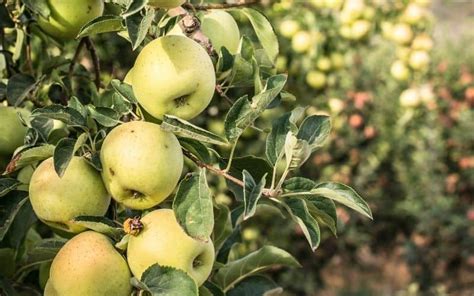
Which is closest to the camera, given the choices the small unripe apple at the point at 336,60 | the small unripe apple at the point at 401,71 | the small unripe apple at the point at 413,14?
the small unripe apple at the point at 336,60

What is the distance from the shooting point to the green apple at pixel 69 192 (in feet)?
2.70

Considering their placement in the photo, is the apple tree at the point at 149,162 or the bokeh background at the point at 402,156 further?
the bokeh background at the point at 402,156

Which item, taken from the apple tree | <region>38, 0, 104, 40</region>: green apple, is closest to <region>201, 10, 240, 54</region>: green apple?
the apple tree

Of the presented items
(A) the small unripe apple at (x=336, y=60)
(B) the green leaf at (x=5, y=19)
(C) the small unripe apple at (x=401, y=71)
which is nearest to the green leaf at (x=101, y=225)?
(B) the green leaf at (x=5, y=19)

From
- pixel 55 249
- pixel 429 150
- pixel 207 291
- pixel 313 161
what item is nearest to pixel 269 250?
pixel 207 291

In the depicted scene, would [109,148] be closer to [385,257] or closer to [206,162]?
[206,162]

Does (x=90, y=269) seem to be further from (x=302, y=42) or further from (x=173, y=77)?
(x=302, y=42)

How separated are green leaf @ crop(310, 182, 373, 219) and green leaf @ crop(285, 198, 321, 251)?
25mm

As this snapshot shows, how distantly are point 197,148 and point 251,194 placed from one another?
0.10 meters

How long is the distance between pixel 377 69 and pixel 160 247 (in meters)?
3.48

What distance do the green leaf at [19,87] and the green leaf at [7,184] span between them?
0.51 ft

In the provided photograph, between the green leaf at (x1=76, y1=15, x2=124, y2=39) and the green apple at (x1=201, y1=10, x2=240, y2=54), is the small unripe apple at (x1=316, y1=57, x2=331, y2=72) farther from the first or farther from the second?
the green leaf at (x1=76, y1=15, x2=124, y2=39)

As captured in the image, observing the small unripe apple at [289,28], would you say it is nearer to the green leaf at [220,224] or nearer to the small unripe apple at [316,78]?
the small unripe apple at [316,78]

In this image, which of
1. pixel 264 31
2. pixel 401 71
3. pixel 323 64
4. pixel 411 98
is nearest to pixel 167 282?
pixel 264 31
